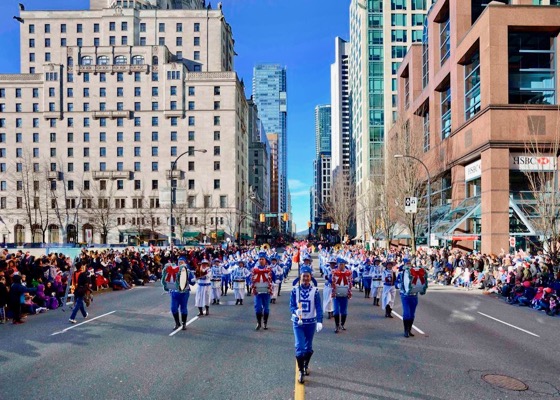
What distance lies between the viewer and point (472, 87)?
108 ft

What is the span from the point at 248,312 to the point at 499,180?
21.1 meters

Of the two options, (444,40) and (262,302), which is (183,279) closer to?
(262,302)

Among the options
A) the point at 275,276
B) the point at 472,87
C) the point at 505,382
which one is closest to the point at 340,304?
the point at 505,382

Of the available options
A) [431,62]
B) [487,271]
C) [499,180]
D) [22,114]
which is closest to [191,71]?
[22,114]

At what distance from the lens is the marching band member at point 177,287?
37.2ft

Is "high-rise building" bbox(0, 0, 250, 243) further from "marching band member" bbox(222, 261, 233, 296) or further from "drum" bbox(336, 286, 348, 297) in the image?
"drum" bbox(336, 286, 348, 297)

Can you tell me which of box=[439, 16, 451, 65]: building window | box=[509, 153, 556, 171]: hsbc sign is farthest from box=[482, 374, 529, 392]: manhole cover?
box=[439, 16, 451, 65]: building window

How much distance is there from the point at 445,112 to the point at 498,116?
12417 mm

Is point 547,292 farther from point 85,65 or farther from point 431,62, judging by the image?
point 85,65

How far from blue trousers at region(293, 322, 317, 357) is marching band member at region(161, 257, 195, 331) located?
4740 millimetres

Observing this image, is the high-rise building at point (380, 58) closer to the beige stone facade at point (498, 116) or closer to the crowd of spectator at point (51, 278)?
the beige stone facade at point (498, 116)

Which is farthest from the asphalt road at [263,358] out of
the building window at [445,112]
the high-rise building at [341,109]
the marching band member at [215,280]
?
the high-rise building at [341,109]

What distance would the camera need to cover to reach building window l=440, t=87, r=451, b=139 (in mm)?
38562

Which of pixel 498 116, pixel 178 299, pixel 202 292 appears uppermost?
pixel 498 116
